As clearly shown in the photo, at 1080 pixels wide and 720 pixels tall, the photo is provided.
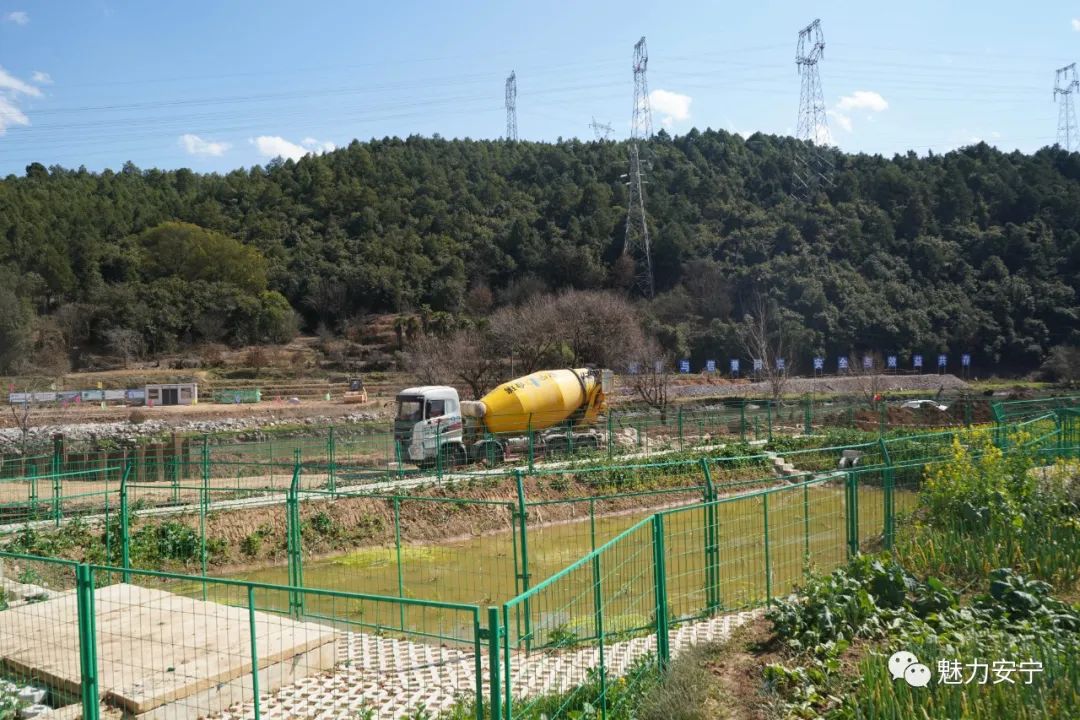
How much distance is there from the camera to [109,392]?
168 feet

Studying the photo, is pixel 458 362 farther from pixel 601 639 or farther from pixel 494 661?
pixel 494 661

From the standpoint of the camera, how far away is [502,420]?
26312mm

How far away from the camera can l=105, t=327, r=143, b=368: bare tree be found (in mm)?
68000

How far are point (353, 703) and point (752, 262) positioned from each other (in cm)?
8326

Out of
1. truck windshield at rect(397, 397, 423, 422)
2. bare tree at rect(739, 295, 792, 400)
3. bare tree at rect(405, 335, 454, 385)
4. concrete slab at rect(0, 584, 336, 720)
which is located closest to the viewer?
concrete slab at rect(0, 584, 336, 720)

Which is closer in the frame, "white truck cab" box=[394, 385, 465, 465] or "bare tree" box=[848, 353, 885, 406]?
"white truck cab" box=[394, 385, 465, 465]

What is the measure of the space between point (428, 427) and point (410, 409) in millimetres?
891

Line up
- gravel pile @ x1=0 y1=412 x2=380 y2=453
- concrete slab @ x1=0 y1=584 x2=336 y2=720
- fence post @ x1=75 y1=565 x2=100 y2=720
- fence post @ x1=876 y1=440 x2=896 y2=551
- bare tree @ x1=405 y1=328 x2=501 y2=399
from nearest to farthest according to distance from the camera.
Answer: fence post @ x1=75 y1=565 x2=100 y2=720, concrete slab @ x1=0 y1=584 x2=336 y2=720, fence post @ x1=876 y1=440 x2=896 y2=551, gravel pile @ x1=0 y1=412 x2=380 y2=453, bare tree @ x1=405 y1=328 x2=501 y2=399

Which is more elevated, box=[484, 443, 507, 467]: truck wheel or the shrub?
box=[484, 443, 507, 467]: truck wheel

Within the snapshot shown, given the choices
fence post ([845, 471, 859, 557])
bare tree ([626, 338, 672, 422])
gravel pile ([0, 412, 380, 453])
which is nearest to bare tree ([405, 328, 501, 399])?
gravel pile ([0, 412, 380, 453])

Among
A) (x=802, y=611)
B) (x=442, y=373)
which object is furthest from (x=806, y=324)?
(x=802, y=611)

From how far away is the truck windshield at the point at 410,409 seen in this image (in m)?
24.7

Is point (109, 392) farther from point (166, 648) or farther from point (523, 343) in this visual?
point (166, 648)

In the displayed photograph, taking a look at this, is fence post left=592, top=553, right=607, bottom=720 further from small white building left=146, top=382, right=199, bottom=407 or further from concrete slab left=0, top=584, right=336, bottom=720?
small white building left=146, top=382, right=199, bottom=407
